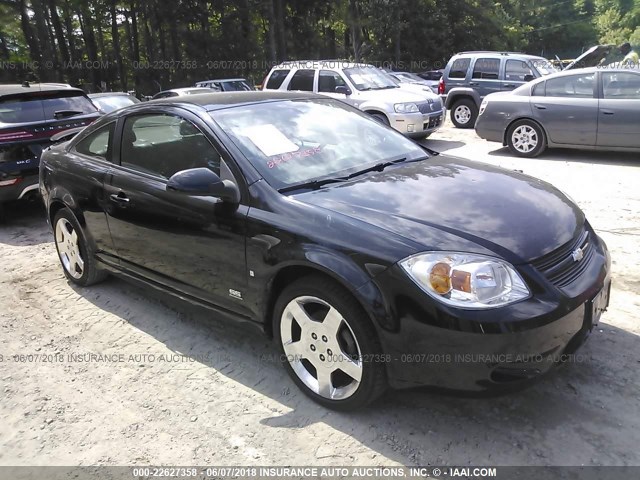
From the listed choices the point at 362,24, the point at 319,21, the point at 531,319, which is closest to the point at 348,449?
the point at 531,319

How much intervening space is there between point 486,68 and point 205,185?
11578 mm

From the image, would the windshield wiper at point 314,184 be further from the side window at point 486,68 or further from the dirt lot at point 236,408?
the side window at point 486,68

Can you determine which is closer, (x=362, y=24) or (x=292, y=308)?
(x=292, y=308)

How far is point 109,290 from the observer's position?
4.53 m

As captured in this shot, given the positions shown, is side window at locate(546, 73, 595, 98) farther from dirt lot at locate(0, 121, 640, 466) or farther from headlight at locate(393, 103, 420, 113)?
dirt lot at locate(0, 121, 640, 466)

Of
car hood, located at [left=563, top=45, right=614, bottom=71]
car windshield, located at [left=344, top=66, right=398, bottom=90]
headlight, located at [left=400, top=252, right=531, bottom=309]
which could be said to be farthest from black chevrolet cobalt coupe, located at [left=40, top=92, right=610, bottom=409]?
car hood, located at [left=563, top=45, right=614, bottom=71]

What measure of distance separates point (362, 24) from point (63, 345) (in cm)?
3415

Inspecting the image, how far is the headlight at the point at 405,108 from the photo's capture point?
403 inches

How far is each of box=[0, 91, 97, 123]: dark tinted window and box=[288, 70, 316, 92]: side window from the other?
4937mm

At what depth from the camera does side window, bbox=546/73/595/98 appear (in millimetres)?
8344

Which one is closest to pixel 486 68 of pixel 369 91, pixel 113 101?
pixel 369 91

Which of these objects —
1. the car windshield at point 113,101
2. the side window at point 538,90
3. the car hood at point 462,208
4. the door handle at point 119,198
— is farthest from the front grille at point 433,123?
the door handle at point 119,198

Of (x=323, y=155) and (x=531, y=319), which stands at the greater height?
(x=323, y=155)

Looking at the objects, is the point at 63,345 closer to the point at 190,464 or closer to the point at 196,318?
the point at 196,318
